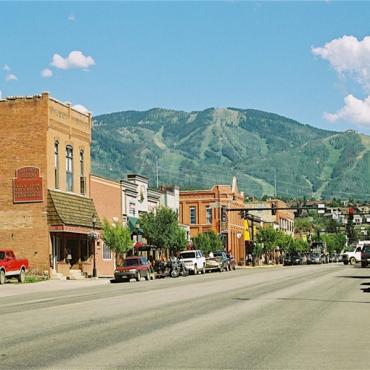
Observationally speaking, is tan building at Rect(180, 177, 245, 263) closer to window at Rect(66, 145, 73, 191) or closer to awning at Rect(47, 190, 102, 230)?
awning at Rect(47, 190, 102, 230)

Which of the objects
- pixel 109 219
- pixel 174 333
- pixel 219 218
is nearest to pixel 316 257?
pixel 219 218

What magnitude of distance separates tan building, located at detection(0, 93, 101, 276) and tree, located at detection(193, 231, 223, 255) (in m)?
28.4

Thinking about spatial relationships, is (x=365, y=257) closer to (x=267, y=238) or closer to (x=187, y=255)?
(x=187, y=255)

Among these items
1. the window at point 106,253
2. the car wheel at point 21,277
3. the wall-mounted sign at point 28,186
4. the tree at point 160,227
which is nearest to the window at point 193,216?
the tree at point 160,227

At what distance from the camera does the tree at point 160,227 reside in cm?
6625

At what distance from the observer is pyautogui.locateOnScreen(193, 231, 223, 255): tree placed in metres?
83.0

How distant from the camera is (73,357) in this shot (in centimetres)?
1230

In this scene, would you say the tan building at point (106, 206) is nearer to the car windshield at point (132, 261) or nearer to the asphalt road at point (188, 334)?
the car windshield at point (132, 261)

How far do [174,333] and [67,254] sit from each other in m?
40.7

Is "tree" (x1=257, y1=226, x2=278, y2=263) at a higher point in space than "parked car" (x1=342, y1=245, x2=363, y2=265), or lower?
higher

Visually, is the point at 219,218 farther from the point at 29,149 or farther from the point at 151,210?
the point at 29,149

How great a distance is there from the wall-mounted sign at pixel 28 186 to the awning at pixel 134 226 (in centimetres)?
1575

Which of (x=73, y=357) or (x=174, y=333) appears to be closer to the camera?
(x=73, y=357)

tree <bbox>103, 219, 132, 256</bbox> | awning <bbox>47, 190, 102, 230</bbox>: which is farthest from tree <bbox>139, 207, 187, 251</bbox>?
awning <bbox>47, 190, 102, 230</bbox>
